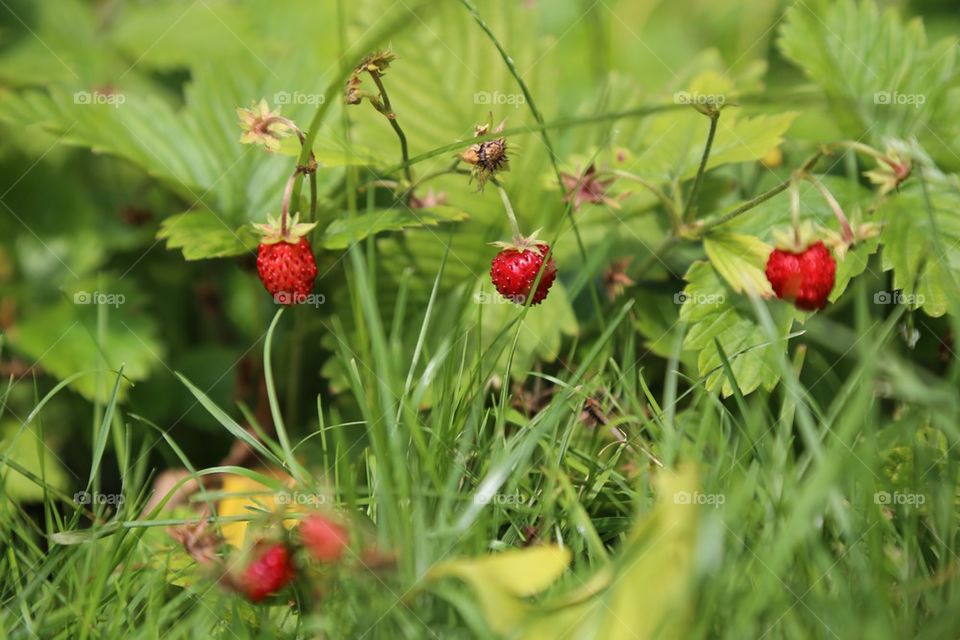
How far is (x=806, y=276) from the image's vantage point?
1133 millimetres

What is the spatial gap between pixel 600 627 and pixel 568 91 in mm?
1725

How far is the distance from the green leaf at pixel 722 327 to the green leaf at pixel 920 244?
168 mm

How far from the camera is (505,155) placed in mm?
1299

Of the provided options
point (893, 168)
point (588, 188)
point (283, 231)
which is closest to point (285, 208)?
point (283, 231)

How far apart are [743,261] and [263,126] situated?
0.73 metres

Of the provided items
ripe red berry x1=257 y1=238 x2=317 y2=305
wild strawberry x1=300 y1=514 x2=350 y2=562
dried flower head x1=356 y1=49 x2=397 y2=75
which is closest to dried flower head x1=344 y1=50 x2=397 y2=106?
dried flower head x1=356 y1=49 x2=397 y2=75

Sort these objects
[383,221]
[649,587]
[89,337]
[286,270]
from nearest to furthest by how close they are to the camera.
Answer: [649,587] < [286,270] < [383,221] < [89,337]

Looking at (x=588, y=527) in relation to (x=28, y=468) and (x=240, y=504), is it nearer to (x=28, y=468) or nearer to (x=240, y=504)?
(x=240, y=504)

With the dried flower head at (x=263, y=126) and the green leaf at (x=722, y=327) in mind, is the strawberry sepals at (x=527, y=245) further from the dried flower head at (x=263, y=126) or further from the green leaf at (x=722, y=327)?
the dried flower head at (x=263, y=126)

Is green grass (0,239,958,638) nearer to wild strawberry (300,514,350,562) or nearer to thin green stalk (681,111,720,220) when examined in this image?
wild strawberry (300,514,350,562)

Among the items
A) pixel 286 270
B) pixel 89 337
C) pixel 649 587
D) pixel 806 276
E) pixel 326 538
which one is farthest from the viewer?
pixel 89 337

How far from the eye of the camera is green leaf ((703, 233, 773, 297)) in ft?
4.34

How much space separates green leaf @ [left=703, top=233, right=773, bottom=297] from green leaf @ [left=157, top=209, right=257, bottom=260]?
703mm

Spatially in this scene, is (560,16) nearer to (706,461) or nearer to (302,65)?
(302,65)
